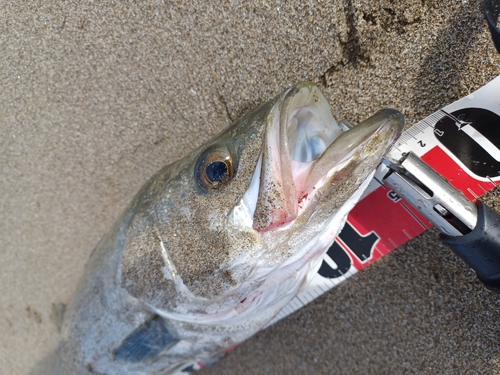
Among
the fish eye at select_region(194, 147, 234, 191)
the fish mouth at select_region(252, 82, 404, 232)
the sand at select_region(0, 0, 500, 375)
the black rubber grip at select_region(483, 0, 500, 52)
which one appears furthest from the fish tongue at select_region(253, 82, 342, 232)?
the black rubber grip at select_region(483, 0, 500, 52)

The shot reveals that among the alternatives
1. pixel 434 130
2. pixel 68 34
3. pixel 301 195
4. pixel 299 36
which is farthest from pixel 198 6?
pixel 434 130

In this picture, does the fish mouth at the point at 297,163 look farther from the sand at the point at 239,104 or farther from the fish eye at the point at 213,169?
the sand at the point at 239,104

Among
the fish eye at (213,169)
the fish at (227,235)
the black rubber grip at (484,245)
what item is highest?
the fish eye at (213,169)

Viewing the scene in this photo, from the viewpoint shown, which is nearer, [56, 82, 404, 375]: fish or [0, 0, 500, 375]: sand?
[56, 82, 404, 375]: fish

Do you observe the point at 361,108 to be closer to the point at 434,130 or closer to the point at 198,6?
the point at 434,130

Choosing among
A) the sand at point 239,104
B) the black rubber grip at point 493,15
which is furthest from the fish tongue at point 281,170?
the black rubber grip at point 493,15

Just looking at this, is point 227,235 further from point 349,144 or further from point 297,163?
point 349,144

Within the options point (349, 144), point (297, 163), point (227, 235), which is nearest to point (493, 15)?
point (349, 144)

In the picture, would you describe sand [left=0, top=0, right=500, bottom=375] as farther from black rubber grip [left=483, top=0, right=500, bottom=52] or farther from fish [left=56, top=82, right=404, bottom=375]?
fish [left=56, top=82, right=404, bottom=375]
